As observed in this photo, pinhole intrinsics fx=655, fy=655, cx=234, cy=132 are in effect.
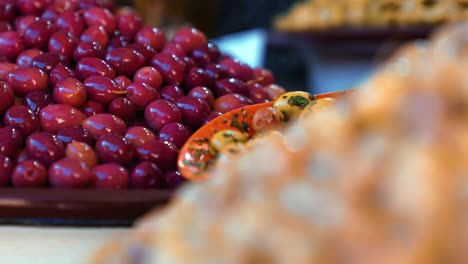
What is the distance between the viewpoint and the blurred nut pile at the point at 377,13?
2.95 meters

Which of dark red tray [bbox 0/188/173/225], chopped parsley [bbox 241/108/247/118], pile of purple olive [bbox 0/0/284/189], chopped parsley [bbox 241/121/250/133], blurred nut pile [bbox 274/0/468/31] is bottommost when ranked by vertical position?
dark red tray [bbox 0/188/173/225]

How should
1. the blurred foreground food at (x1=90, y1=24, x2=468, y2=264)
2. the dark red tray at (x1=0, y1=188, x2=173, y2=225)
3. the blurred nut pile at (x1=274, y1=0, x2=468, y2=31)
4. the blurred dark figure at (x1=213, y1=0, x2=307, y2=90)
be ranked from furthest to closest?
the blurred dark figure at (x1=213, y1=0, x2=307, y2=90)
the blurred nut pile at (x1=274, y1=0, x2=468, y2=31)
the dark red tray at (x1=0, y1=188, x2=173, y2=225)
the blurred foreground food at (x1=90, y1=24, x2=468, y2=264)

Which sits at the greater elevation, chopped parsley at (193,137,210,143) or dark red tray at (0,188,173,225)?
chopped parsley at (193,137,210,143)

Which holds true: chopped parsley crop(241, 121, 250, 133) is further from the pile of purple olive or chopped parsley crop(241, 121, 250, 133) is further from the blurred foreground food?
the blurred foreground food

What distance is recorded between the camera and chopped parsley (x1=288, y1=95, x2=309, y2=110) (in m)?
1.05

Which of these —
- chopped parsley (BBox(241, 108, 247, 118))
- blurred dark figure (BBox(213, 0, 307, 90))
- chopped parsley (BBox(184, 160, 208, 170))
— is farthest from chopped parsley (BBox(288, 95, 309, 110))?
blurred dark figure (BBox(213, 0, 307, 90))

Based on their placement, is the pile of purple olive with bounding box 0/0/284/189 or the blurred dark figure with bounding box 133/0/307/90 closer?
the pile of purple olive with bounding box 0/0/284/189

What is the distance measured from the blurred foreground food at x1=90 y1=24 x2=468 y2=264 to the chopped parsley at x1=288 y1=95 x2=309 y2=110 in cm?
52

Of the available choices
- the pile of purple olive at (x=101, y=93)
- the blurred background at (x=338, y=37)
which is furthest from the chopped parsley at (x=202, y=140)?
the blurred background at (x=338, y=37)

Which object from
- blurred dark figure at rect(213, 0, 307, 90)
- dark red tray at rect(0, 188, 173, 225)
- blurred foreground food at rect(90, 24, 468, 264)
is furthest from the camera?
blurred dark figure at rect(213, 0, 307, 90)

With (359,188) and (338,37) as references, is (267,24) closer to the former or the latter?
(338,37)

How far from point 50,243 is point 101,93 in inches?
12.5

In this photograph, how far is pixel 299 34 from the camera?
346 cm

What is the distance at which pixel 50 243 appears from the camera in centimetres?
84
